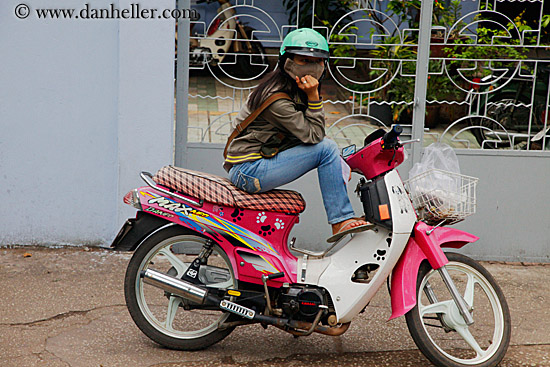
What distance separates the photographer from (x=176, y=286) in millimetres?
3646

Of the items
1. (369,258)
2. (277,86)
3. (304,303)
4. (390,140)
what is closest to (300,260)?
(304,303)

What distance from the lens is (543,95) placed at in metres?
5.44

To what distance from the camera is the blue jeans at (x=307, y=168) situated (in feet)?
11.9

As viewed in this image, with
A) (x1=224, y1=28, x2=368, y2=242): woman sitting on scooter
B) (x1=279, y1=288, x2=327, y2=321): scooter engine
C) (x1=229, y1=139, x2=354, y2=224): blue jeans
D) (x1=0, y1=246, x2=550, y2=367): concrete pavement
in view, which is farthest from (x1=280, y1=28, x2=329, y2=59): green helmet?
(x1=0, y1=246, x2=550, y2=367): concrete pavement

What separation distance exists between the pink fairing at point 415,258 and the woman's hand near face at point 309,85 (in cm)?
89

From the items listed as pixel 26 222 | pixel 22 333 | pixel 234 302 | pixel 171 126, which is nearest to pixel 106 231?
pixel 26 222

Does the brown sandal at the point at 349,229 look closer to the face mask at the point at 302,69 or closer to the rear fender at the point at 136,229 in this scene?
the face mask at the point at 302,69

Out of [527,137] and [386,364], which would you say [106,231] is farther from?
[527,137]

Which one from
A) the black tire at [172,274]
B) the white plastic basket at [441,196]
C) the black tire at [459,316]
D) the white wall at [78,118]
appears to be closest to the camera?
the white plastic basket at [441,196]

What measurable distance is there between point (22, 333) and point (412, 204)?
7.84ft

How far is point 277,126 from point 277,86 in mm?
215

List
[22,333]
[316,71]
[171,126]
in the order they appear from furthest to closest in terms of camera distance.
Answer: [171,126], [22,333], [316,71]

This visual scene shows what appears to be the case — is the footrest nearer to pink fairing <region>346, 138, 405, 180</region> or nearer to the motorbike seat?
the motorbike seat

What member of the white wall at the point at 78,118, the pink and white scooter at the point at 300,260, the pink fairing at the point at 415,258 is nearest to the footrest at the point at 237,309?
the pink and white scooter at the point at 300,260
